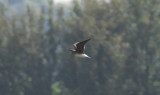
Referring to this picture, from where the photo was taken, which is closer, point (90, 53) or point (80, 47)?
point (80, 47)

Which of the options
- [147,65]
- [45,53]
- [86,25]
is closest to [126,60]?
[147,65]

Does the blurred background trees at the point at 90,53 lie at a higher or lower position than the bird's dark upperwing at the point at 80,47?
higher

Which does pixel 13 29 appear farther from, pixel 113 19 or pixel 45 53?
pixel 113 19

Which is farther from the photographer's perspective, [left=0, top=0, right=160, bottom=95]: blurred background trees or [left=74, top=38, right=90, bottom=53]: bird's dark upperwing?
[left=0, top=0, right=160, bottom=95]: blurred background trees

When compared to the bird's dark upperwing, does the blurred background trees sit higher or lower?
higher

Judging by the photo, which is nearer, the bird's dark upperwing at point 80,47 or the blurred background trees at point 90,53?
the bird's dark upperwing at point 80,47

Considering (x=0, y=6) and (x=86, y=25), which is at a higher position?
(x=0, y=6)

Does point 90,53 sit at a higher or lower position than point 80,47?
higher

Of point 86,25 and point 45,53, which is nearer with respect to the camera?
point 86,25
